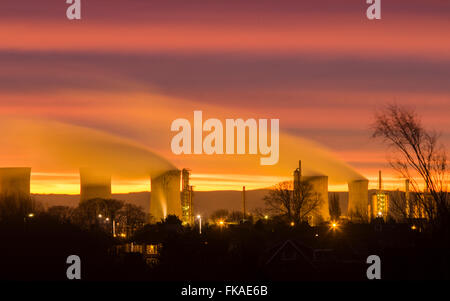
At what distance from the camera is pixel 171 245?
159ft

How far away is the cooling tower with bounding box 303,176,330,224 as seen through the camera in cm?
10856

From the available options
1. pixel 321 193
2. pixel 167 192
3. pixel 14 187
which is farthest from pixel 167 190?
pixel 321 193

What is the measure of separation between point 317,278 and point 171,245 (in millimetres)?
9765

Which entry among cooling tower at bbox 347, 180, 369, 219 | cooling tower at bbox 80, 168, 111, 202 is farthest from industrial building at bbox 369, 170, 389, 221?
cooling tower at bbox 80, 168, 111, 202

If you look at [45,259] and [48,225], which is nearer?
[45,259]

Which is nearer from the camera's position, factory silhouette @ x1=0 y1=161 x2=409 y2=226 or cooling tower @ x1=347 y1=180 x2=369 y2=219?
factory silhouette @ x1=0 y1=161 x2=409 y2=226

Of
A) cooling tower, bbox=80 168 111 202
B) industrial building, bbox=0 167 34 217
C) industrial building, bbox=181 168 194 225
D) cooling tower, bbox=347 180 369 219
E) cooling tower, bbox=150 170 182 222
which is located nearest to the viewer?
industrial building, bbox=0 167 34 217

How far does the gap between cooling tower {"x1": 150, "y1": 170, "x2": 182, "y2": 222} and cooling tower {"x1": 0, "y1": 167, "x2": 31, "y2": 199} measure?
1565cm

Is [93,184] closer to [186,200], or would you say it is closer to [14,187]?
[14,187]

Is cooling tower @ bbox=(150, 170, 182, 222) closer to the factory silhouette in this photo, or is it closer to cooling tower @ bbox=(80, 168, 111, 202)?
the factory silhouette

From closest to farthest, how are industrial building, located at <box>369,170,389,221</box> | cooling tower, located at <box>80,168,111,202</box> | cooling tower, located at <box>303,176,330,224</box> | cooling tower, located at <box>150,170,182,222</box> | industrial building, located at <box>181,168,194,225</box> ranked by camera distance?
cooling tower, located at <box>150,170,182,222</box>, cooling tower, located at <box>80,168,111,202</box>, cooling tower, located at <box>303,176,330,224</box>, industrial building, located at <box>181,168,194,225</box>, industrial building, located at <box>369,170,389,221</box>

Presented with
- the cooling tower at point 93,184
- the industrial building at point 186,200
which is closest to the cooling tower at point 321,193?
the industrial building at point 186,200
